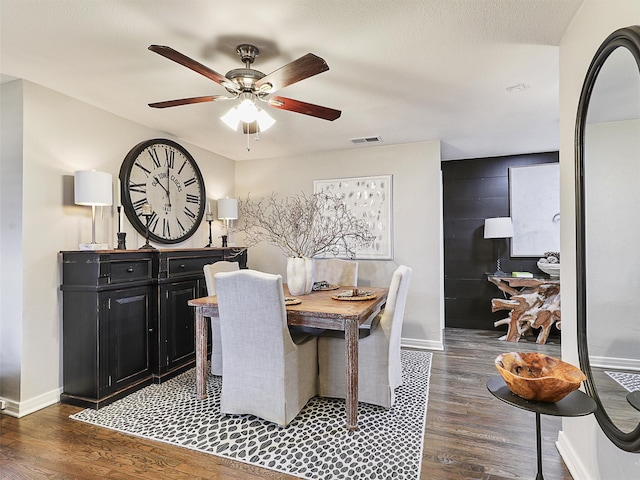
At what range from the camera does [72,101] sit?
2986mm

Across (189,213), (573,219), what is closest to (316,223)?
(189,213)

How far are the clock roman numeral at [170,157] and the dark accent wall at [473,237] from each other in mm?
3814

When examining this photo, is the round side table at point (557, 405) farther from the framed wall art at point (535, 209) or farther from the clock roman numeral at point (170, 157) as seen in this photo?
the framed wall art at point (535, 209)

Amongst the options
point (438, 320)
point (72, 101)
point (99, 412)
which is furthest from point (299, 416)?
point (72, 101)

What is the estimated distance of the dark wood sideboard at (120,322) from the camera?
2760 mm

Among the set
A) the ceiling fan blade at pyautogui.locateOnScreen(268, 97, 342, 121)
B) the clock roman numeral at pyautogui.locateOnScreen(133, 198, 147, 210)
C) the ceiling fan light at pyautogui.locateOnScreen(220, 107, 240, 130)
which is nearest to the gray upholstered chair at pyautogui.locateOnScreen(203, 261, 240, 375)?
the clock roman numeral at pyautogui.locateOnScreen(133, 198, 147, 210)

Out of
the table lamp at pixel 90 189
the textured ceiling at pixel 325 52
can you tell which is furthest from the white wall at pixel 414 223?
the table lamp at pixel 90 189

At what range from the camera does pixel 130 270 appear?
119 inches

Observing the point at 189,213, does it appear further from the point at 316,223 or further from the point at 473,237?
the point at 473,237

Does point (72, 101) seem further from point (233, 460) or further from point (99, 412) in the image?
point (233, 460)

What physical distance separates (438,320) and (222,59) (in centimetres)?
353

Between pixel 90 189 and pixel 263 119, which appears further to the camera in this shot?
pixel 90 189

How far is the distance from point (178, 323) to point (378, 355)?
1.99 metres

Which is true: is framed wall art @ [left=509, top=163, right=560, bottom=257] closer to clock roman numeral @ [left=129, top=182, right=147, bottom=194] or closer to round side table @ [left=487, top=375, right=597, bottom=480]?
round side table @ [left=487, top=375, right=597, bottom=480]
